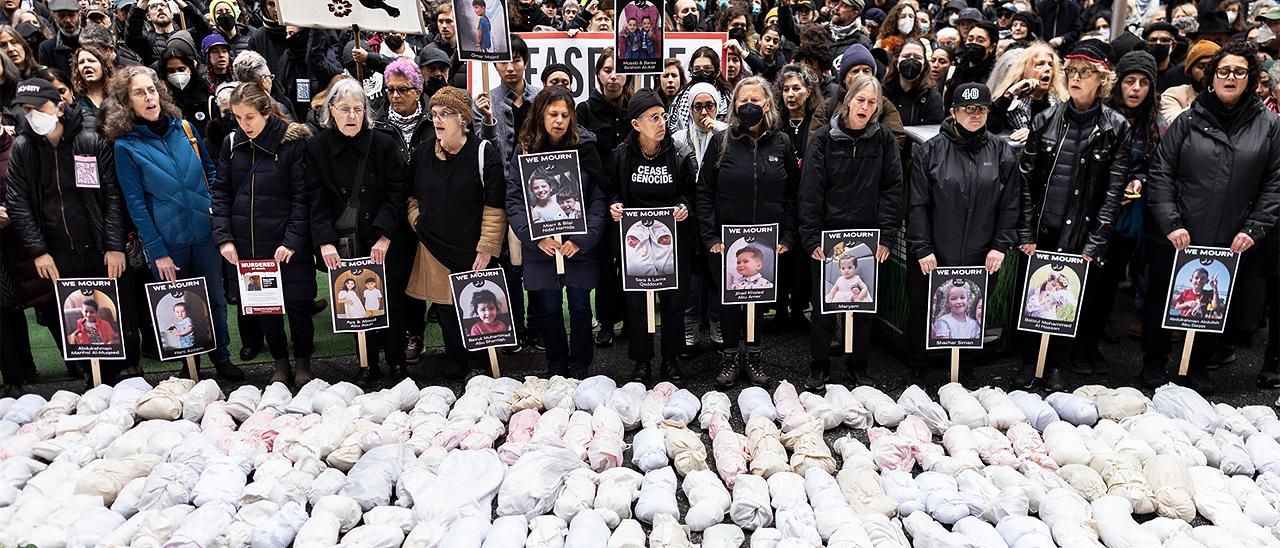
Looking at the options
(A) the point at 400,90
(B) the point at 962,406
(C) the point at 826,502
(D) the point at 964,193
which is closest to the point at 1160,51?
(D) the point at 964,193

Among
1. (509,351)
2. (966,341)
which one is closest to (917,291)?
(966,341)

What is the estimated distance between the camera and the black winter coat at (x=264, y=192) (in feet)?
17.4

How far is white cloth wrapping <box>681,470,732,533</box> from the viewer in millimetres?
4180

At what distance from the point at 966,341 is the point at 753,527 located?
6.31ft

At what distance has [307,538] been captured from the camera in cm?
394

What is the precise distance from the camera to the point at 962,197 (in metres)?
5.18

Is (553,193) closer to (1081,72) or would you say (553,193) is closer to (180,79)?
(1081,72)

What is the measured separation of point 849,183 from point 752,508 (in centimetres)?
192

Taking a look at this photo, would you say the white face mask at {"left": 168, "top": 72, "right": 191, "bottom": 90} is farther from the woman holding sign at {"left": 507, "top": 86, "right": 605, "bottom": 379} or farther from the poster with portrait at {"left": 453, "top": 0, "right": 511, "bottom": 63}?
the woman holding sign at {"left": 507, "top": 86, "right": 605, "bottom": 379}

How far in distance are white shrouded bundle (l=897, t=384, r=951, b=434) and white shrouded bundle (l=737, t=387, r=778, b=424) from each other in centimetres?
68

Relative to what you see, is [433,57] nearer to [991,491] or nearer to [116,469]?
[116,469]

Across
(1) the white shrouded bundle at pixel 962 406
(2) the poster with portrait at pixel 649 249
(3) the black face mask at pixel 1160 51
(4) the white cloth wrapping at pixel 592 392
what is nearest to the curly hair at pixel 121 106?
(2) the poster with portrait at pixel 649 249

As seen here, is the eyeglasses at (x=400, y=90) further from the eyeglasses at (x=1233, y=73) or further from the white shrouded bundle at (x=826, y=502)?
the eyeglasses at (x=1233, y=73)

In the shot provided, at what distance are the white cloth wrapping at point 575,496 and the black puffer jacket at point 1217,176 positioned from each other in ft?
11.2
